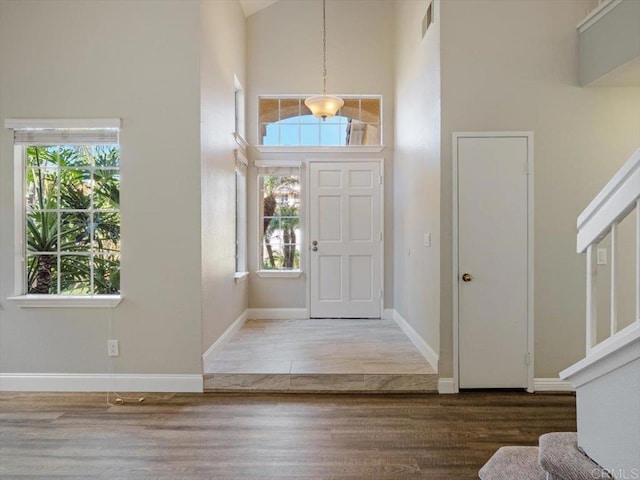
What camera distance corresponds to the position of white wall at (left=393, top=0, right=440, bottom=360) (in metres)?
3.54

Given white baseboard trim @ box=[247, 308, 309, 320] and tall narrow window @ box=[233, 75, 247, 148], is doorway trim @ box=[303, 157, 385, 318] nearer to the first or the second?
white baseboard trim @ box=[247, 308, 309, 320]

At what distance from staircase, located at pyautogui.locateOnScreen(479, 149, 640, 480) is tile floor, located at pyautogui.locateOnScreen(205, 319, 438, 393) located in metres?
1.69

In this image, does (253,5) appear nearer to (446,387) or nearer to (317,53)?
(317,53)

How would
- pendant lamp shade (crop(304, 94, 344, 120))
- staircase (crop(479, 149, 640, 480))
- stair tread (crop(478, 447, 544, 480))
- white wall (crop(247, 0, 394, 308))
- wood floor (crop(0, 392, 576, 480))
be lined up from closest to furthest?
staircase (crop(479, 149, 640, 480)) → stair tread (crop(478, 447, 544, 480)) → wood floor (crop(0, 392, 576, 480)) → pendant lamp shade (crop(304, 94, 344, 120)) → white wall (crop(247, 0, 394, 308))

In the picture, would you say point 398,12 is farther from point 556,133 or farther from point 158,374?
point 158,374

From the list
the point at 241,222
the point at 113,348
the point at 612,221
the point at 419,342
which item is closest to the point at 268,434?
the point at 113,348

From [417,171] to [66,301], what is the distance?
346 cm

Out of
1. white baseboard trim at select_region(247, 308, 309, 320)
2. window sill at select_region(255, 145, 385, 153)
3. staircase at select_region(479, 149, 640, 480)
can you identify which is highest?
window sill at select_region(255, 145, 385, 153)

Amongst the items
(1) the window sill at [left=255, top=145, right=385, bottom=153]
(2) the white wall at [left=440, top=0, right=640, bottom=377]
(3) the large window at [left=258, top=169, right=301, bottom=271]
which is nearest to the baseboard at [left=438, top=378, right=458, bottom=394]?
(2) the white wall at [left=440, top=0, right=640, bottom=377]

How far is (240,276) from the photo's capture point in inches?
196

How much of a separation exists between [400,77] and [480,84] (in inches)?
73.4

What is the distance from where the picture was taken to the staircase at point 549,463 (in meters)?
1.54

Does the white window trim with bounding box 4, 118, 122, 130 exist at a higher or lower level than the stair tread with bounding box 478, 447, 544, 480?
higher

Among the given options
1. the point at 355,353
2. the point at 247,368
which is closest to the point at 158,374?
the point at 247,368
